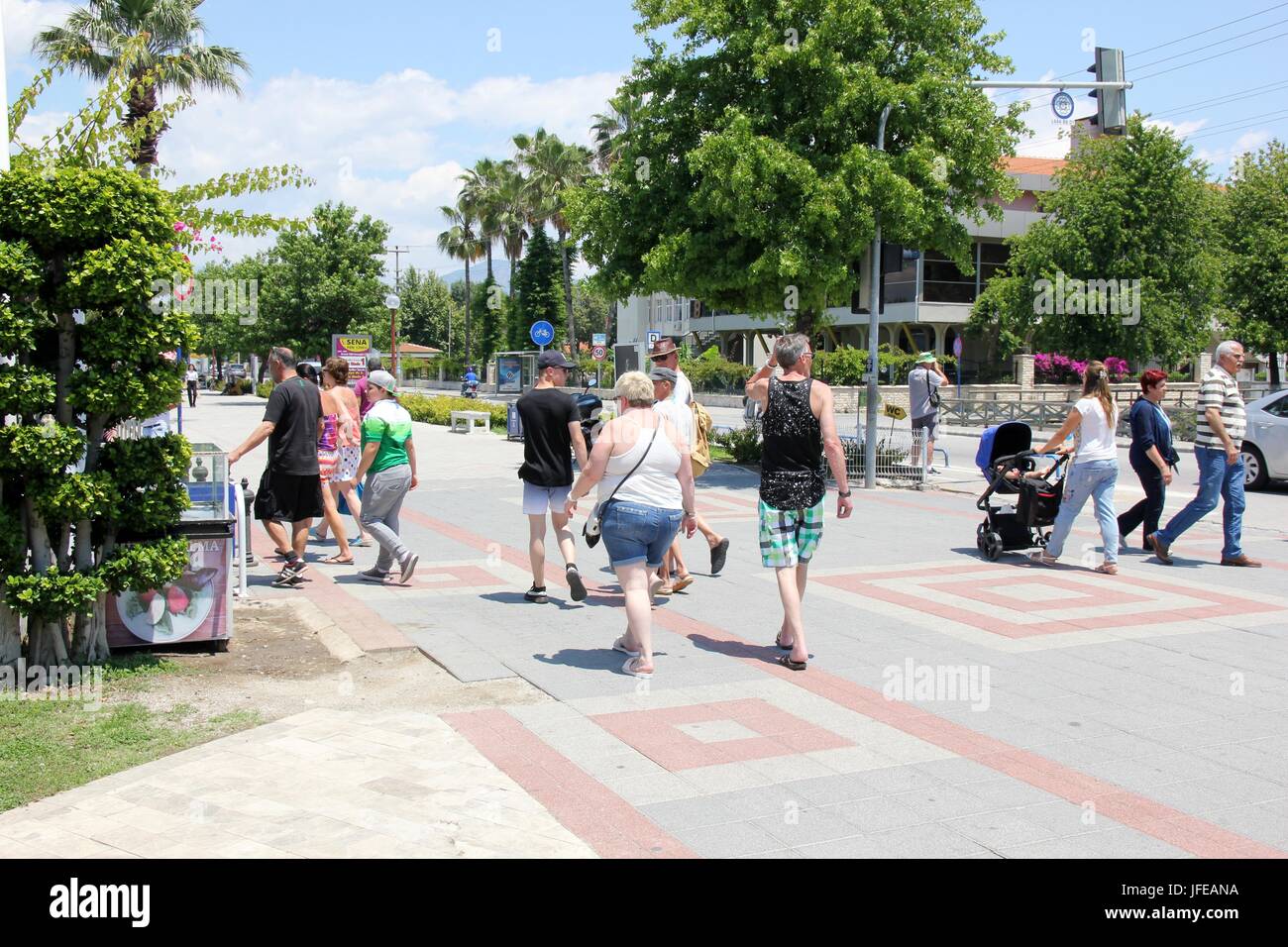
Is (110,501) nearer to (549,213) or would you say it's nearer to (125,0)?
(125,0)

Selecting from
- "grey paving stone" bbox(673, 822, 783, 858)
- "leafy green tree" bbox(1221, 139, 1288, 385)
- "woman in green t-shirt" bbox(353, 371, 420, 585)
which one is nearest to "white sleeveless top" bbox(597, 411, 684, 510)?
"grey paving stone" bbox(673, 822, 783, 858)

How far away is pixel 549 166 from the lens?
61.9 m

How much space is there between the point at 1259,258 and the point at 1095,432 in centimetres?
3184

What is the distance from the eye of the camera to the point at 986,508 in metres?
10.8

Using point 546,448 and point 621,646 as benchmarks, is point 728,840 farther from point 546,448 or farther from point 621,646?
point 546,448

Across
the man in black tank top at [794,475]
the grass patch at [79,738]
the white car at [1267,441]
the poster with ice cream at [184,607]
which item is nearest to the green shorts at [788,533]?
the man in black tank top at [794,475]

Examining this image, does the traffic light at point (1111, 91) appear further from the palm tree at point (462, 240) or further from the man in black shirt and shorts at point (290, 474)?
the palm tree at point (462, 240)

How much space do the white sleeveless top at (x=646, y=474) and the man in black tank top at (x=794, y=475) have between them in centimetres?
55

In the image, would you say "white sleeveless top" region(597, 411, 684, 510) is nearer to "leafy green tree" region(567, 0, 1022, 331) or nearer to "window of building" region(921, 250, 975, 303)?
"leafy green tree" region(567, 0, 1022, 331)

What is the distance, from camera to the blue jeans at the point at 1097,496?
9.91 metres

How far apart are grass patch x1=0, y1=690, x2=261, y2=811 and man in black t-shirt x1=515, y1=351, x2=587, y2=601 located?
308 cm

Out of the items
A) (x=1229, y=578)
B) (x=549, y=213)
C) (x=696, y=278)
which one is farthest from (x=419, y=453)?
(x=549, y=213)

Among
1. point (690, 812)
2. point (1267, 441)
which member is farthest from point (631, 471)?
point (1267, 441)

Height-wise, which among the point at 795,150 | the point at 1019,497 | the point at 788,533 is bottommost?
the point at 1019,497
